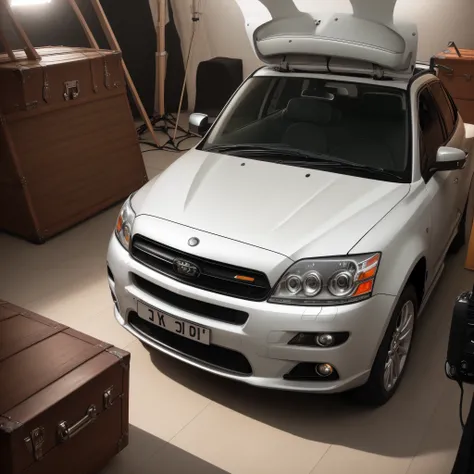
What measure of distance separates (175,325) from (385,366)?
0.83m

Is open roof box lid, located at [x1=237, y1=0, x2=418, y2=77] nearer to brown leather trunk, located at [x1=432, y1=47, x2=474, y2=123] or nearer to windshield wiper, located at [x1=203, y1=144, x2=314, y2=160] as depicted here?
windshield wiper, located at [x1=203, y1=144, x2=314, y2=160]

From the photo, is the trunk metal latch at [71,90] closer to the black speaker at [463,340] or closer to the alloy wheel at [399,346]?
the alloy wheel at [399,346]

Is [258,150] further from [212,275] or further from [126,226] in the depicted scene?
[212,275]

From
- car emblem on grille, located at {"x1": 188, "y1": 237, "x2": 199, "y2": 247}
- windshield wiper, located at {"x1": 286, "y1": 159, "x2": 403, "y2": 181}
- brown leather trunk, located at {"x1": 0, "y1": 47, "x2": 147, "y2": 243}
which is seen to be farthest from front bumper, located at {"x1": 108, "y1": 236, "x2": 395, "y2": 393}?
brown leather trunk, located at {"x1": 0, "y1": 47, "x2": 147, "y2": 243}

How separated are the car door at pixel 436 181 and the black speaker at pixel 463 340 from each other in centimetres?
129

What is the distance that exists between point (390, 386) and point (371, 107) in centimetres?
129

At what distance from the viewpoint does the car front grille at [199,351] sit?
2.35 meters

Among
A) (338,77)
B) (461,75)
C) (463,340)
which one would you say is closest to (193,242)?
(463,340)

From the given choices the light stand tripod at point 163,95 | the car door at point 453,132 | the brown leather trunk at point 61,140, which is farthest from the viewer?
the light stand tripod at point 163,95

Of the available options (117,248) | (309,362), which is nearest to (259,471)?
(309,362)

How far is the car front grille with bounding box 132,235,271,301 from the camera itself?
2268mm

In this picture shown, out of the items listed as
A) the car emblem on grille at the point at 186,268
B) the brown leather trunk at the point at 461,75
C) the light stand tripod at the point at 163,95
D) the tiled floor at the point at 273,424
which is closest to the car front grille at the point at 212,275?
the car emblem on grille at the point at 186,268

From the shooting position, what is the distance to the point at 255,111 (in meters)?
3.27

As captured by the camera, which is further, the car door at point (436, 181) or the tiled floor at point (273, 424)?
the car door at point (436, 181)
